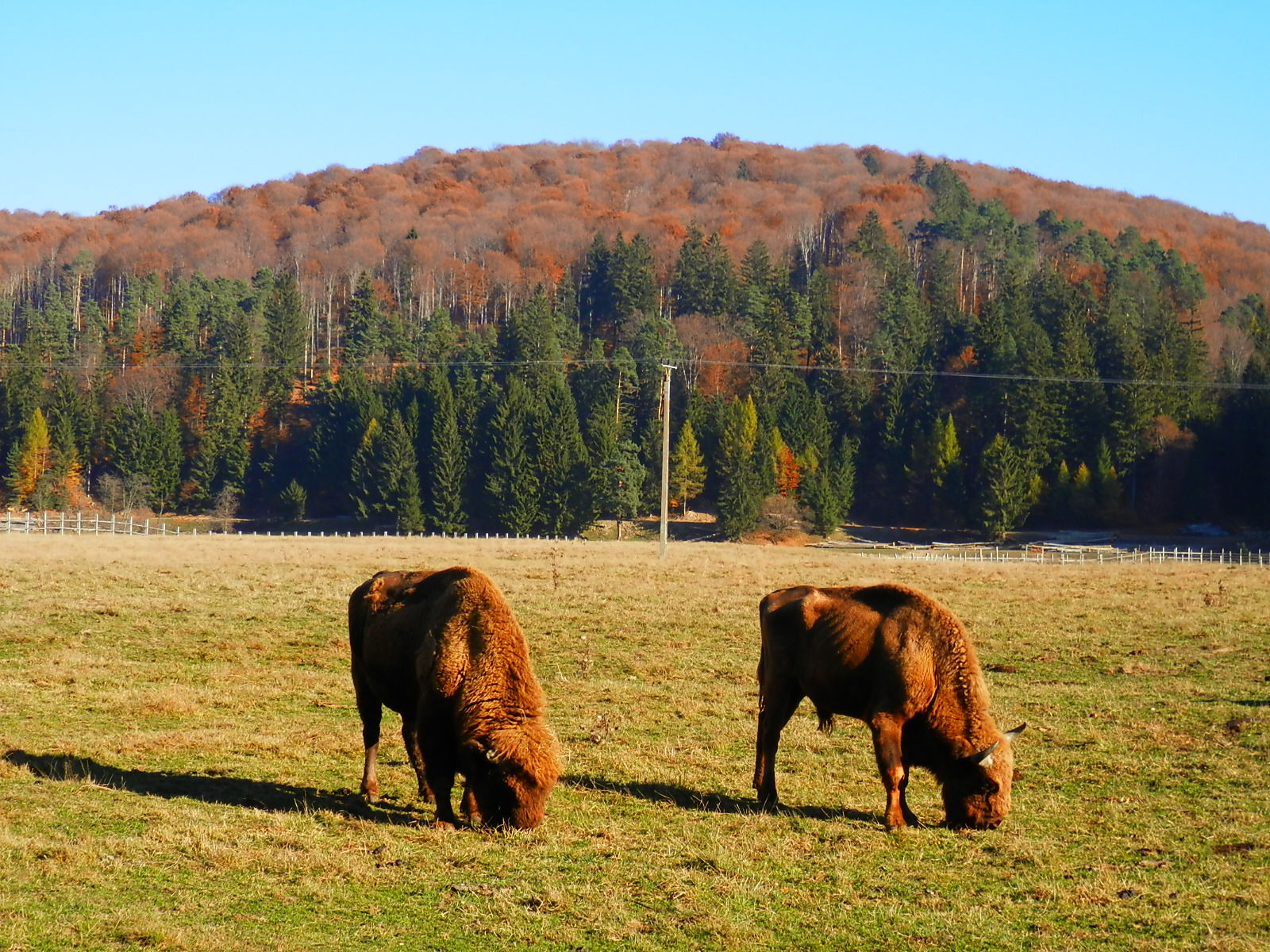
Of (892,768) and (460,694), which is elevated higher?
(460,694)

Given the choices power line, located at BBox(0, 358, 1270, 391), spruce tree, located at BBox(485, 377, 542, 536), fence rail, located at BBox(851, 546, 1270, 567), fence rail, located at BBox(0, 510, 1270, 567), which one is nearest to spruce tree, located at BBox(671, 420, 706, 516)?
power line, located at BBox(0, 358, 1270, 391)

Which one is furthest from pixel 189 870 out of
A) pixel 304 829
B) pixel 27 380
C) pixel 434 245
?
pixel 434 245

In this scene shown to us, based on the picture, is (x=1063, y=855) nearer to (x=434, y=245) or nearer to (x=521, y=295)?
(x=521, y=295)

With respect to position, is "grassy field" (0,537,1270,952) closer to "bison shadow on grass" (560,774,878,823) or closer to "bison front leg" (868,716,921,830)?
"bison shadow on grass" (560,774,878,823)

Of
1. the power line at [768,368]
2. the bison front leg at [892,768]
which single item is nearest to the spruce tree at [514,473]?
the power line at [768,368]

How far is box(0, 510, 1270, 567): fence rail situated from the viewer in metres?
55.8

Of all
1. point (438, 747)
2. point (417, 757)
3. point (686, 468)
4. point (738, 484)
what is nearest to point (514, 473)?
point (686, 468)

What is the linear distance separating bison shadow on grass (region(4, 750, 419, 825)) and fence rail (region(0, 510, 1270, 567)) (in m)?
39.7

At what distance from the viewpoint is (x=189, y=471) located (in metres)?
92.6

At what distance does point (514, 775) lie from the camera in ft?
30.6

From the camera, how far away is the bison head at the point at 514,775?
9.31 meters

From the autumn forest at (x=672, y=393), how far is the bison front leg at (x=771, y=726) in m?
68.1

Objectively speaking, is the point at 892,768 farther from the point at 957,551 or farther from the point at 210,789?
the point at 957,551

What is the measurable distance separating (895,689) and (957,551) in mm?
60179
